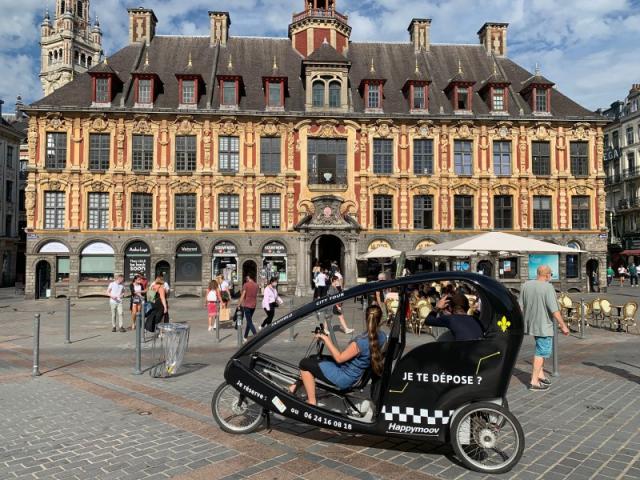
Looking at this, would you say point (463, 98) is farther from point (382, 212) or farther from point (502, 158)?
point (382, 212)

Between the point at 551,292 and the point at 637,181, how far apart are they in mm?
52175

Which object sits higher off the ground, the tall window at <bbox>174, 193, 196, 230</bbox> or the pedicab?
the tall window at <bbox>174, 193, 196, 230</bbox>

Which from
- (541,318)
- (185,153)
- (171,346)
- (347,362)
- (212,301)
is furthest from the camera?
(185,153)

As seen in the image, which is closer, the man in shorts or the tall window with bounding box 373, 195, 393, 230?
the man in shorts

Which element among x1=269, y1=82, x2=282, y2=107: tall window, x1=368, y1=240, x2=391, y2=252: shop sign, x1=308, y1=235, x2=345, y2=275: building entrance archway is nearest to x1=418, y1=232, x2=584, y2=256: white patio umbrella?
x1=368, y1=240, x2=391, y2=252: shop sign

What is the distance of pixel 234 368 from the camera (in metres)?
5.49

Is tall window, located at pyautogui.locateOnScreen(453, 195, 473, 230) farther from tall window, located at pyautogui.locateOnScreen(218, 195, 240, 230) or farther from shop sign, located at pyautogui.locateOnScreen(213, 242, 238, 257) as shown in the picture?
shop sign, located at pyautogui.locateOnScreen(213, 242, 238, 257)

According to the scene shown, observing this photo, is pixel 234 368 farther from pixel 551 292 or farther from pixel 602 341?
pixel 602 341

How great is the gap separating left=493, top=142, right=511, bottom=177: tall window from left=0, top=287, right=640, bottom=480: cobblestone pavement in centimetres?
2258

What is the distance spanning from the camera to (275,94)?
29938 mm

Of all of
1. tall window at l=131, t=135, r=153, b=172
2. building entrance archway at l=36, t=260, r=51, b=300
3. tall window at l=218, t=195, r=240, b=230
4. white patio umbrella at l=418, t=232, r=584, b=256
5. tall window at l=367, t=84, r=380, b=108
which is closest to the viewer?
white patio umbrella at l=418, t=232, r=584, b=256

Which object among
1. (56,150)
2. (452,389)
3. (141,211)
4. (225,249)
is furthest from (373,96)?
(452,389)

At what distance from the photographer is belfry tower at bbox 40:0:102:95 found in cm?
8262

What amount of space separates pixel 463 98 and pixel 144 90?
65.4ft
